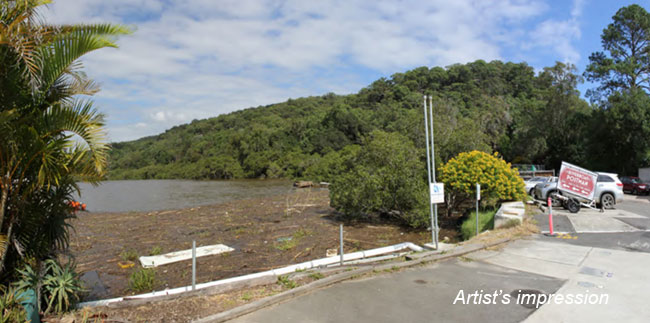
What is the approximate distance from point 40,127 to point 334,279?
5343mm

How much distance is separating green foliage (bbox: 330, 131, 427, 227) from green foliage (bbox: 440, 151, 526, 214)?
5.36 ft

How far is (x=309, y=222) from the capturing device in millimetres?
21703

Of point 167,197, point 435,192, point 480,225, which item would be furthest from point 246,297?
point 167,197

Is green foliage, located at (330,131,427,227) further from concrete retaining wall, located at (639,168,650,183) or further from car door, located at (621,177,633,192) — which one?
concrete retaining wall, located at (639,168,650,183)

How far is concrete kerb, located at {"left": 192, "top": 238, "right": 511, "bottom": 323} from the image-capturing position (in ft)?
19.0

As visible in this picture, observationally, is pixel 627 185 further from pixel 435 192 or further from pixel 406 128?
pixel 435 192

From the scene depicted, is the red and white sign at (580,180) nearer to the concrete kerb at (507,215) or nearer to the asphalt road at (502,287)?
the concrete kerb at (507,215)

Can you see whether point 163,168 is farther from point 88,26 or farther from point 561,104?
point 88,26

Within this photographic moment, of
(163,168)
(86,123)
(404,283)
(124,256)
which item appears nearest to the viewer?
(86,123)

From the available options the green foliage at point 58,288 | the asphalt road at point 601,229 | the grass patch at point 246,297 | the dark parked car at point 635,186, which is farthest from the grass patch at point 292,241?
the dark parked car at point 635,186

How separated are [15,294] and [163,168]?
125 m

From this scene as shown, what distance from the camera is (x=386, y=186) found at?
19672 millimetres

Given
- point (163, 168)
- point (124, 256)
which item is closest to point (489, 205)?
point (124, 256)

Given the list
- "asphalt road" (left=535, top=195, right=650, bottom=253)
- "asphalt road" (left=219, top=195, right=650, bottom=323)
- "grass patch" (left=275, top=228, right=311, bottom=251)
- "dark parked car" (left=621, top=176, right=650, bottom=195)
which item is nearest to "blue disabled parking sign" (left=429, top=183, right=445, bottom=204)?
"asphalt road" (left=219, top=195, right=650, bottom=323)
